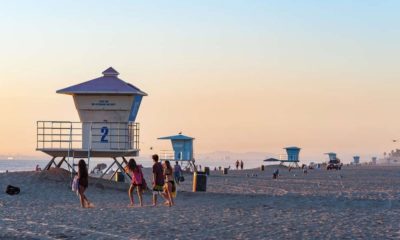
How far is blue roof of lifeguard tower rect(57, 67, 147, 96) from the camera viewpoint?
28.5 metres

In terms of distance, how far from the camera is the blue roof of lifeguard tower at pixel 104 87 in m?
28.5

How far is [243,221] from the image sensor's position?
16531mm

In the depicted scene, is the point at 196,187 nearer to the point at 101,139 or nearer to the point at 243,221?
the point at 101,139

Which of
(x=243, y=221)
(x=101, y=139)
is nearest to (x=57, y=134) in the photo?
(x=101, y=139)

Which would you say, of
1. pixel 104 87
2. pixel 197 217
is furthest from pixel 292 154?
pixel 197 217

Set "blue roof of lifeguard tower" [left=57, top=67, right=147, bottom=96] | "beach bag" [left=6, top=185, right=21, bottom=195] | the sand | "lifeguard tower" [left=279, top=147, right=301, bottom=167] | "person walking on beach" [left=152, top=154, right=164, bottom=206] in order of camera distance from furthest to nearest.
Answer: "lifeguard tower" [left=279, top=147, right=301, bottom=167] → "blue roof of lifeguard tower" [left=57, top=67, right=147, bottom=96] → "beach bag" [left=6, top=185, right=21, bottom=195] → "person walking on beach" [left=152, top=154, right=164, bottom=206] → the sand

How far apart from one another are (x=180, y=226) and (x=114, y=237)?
2333 mm

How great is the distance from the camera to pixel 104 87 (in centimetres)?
2870

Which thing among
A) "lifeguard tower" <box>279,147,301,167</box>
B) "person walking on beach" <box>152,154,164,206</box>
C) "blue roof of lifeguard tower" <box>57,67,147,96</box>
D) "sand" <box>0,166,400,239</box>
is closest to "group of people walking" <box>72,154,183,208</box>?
"person walking on beach" <box>152,154,164,206</box>

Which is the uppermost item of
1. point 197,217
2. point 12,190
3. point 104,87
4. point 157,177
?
point 104,87

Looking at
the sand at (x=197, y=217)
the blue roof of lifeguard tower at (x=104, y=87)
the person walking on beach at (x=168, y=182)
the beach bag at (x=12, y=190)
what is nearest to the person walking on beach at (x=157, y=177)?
the person walking on beach at (x=168, y=182)

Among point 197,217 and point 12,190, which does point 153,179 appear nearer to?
point 197,217

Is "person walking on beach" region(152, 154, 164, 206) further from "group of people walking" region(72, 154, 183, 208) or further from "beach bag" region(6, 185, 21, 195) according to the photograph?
"beach bag" region(6, 185, 21, 195)

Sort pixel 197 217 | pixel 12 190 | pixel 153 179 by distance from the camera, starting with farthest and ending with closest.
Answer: pixel 12 190 < pixel 153 179 < pixel 197 217
